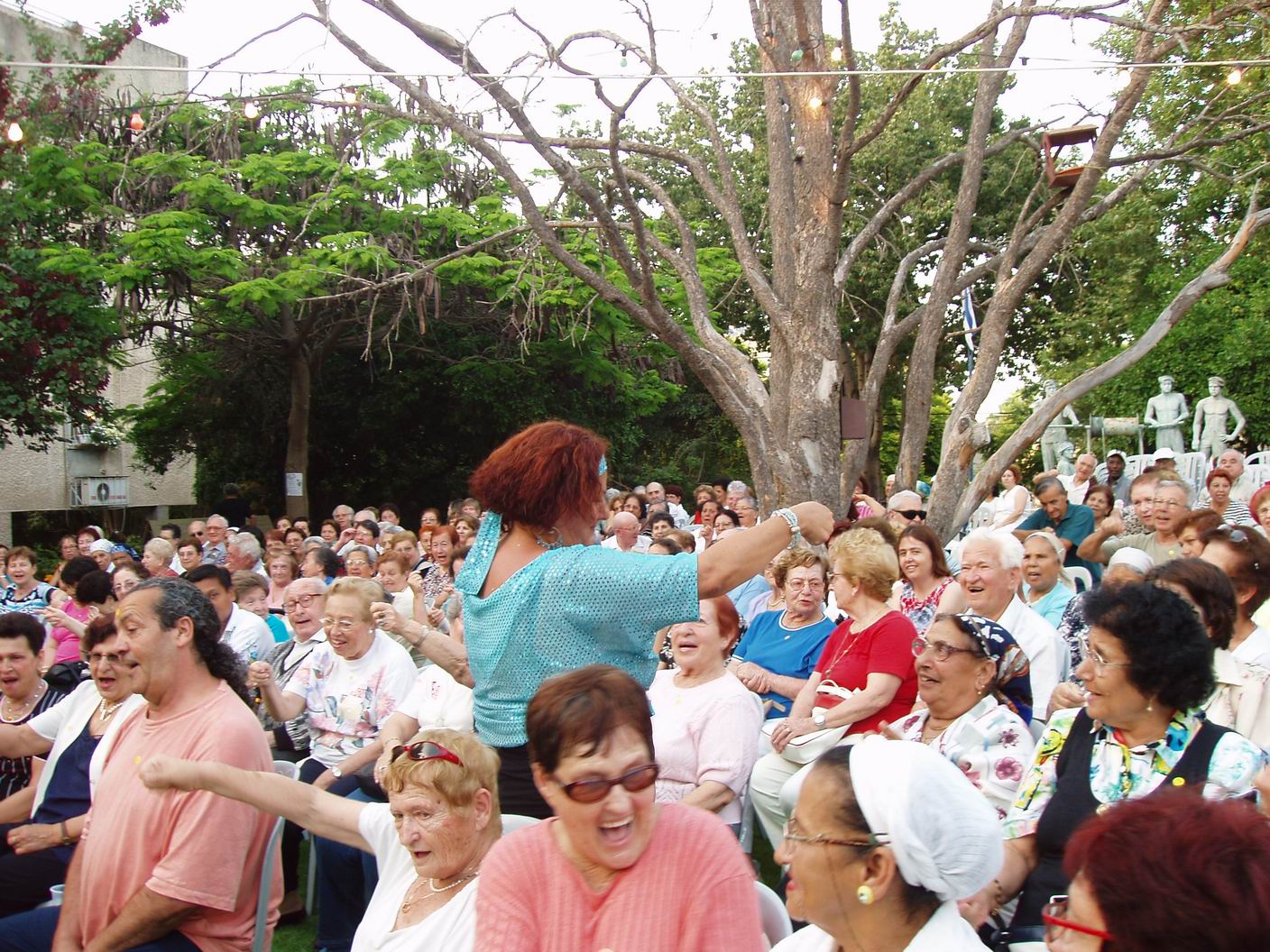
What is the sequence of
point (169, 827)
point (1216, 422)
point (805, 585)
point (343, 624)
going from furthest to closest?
point (1216, 422) → point (805, 585) → point (343, 624) → point (169, 827)

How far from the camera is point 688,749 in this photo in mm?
3973

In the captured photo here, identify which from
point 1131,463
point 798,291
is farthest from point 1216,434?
point 798,291

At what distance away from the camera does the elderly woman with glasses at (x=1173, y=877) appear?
134 cm

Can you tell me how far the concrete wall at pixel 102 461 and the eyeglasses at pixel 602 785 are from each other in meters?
20.7

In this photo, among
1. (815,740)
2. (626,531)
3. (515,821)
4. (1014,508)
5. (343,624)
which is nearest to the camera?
(515,821)

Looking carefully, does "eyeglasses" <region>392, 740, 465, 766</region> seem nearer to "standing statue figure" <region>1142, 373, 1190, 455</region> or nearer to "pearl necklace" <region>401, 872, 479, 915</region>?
"pearl necklace" <region>401, 872, 479, 915</region>

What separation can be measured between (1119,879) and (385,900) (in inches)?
83.6

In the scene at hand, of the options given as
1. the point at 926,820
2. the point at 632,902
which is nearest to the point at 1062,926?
the point at 926,820

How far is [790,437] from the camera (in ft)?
31.1

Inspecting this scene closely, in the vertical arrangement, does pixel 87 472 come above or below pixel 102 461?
below

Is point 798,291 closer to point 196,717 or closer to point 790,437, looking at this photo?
point 790,437

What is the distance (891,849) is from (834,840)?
9 cm

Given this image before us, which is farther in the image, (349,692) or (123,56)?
(123,56)

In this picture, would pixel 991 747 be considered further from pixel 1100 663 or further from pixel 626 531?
pixel 626 531
